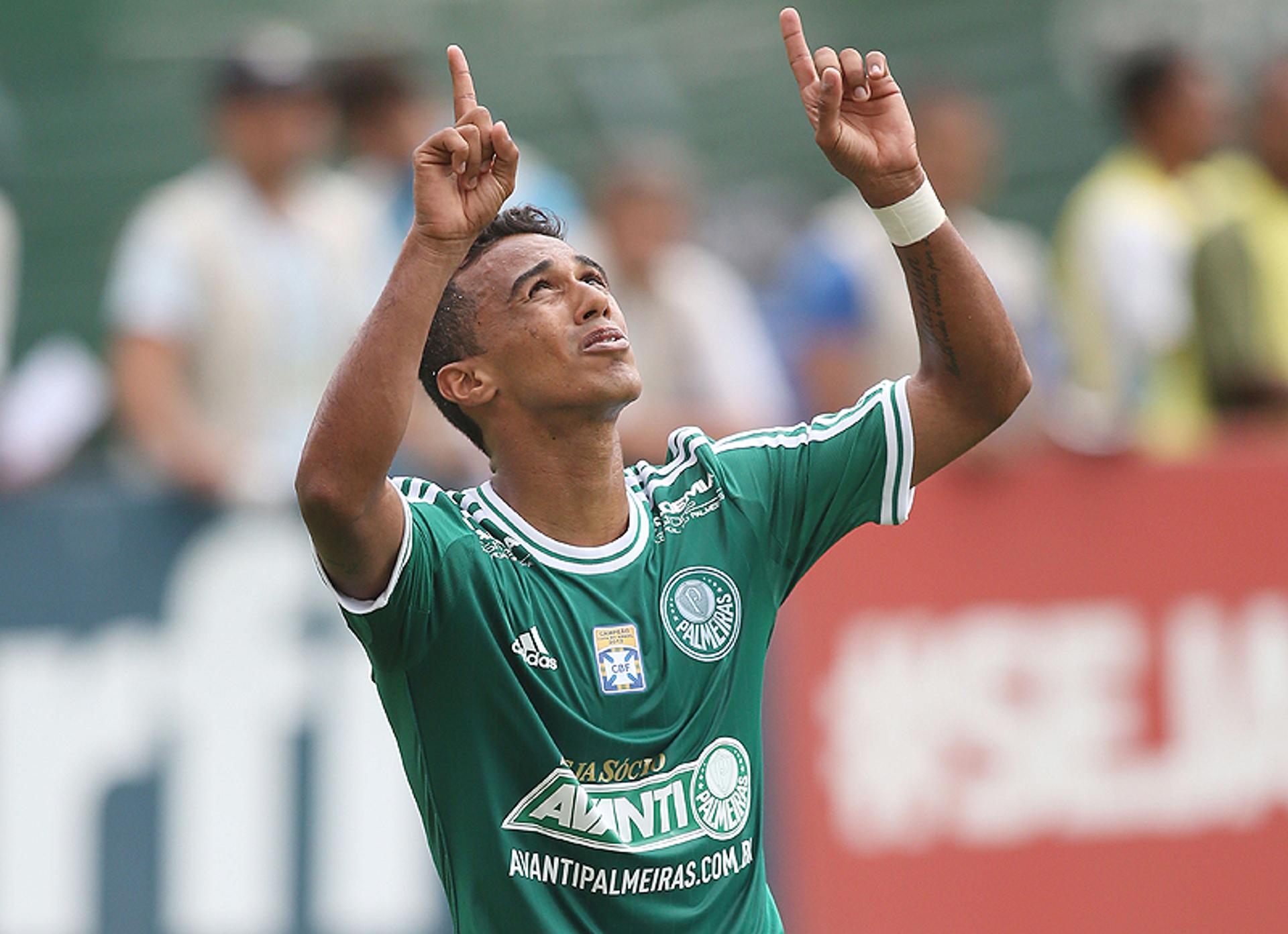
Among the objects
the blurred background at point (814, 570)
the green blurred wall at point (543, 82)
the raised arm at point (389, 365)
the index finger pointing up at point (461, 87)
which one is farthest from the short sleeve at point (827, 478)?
the green blurred wall at point (543, 82)

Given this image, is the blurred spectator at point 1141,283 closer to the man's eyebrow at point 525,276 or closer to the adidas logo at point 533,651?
the man's eyebrow at point 525,276

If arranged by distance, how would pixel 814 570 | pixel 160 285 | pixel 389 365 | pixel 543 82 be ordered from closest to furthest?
pixel 389 365 → pixel 160 285 → pixel 814 570 → pixel 543 82

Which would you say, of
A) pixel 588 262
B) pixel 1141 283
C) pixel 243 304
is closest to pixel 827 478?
pixel 588 262

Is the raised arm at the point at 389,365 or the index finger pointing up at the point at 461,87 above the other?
the index finger pointing up at the point at 461,87

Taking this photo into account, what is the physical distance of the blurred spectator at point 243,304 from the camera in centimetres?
650

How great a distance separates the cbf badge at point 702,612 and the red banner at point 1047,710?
3.38m

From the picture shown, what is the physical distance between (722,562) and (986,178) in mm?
7569

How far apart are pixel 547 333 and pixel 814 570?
363 centimetres

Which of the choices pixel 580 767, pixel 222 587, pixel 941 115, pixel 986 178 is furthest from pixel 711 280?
pixel 580 767

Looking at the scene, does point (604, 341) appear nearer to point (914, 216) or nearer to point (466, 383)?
point (466, 383)

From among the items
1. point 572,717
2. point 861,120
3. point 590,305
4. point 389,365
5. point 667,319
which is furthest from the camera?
point 667,319

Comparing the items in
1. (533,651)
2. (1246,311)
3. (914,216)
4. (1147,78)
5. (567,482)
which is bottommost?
(533,651)

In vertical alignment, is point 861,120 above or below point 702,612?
above

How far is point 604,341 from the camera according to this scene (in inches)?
132
